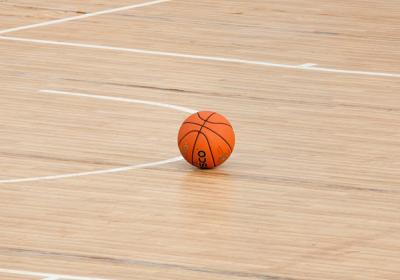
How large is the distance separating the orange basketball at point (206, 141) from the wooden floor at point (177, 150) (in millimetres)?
147

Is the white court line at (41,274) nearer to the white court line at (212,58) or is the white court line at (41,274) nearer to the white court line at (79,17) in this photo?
the white court line at (212,58)

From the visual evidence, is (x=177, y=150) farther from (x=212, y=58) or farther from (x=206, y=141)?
(x=212, y=58)

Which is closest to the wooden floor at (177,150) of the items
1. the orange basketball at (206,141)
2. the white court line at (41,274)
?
the white court line at (41,274)

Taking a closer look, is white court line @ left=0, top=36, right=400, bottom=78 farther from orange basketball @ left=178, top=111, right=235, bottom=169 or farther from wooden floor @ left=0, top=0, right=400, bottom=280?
orange basketball @ left=178, top=111, right=235, bottom=169

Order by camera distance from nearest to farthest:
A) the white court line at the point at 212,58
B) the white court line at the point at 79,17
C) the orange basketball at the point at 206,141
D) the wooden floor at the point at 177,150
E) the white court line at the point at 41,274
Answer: the white court line at the point at 41,274, the wooden floor at the point at 177,150, the orange basketball at the point at 206,141, the white court line at the point at 212,58, the white court line at the point at 79,17

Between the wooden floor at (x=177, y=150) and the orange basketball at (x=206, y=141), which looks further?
the orange basketball at (x=206, y=141)

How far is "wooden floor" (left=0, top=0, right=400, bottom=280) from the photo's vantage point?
34.1 feet

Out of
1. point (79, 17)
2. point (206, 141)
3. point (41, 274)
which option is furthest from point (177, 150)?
point (79, 17)

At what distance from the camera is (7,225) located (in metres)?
10.9

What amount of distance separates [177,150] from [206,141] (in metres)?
0.93

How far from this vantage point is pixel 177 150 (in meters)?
13.0

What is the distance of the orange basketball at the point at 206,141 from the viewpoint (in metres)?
12.1

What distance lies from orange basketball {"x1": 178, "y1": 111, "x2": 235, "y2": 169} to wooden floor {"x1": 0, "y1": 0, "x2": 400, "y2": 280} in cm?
15

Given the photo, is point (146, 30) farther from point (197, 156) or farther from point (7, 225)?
point (7, 225)
